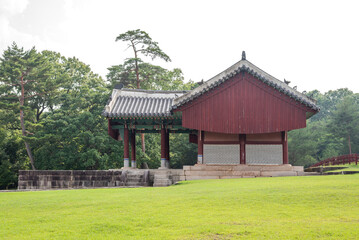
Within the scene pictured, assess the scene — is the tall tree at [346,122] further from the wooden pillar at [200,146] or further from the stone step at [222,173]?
the wooden pillar at [200,146]

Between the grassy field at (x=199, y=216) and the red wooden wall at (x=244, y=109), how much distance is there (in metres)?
9.80

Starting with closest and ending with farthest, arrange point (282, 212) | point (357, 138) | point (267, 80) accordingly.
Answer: point (282, 212), point (267, 80), point (357, 138)

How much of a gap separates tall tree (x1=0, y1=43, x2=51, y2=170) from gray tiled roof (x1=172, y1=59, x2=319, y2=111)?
87.9 ft

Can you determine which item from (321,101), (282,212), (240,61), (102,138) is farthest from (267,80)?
(321,101)

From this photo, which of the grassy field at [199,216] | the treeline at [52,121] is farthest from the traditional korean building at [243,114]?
the treeline at [52,121]

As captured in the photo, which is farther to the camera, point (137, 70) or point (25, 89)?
point (137, 70)

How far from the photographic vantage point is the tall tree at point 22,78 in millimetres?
41516

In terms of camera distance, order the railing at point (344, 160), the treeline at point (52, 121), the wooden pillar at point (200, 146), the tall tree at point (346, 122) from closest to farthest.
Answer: the wooden pillar at point (200, 146) → the railing at point (344, 160) → the treeline at point (52, 121) → the tall tree at point (346, 122)

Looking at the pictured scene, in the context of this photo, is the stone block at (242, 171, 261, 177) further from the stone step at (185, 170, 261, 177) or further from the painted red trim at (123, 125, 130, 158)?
the painted red trim at (123, 125, 130, 158)

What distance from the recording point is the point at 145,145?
4612cm

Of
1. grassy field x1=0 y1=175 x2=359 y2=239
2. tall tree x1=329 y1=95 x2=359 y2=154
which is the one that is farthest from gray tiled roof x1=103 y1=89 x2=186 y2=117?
tall tree x1=329 y1=95 x2=359 y2=154

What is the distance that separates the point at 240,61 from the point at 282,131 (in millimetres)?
5228

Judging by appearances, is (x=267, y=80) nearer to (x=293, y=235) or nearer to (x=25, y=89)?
(x=293, y=235)

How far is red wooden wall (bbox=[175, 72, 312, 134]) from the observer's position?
2172 cm
